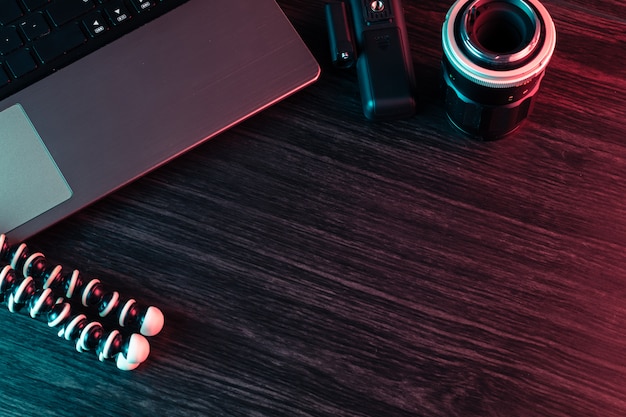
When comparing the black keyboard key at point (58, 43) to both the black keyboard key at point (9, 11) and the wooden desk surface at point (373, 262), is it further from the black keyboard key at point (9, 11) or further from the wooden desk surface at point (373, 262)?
the wooden desk surface at point (373, 262)

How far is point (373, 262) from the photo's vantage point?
0.62m

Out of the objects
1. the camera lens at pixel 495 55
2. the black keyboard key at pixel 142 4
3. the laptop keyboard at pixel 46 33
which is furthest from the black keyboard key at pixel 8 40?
the camera lens at pixel 495 55

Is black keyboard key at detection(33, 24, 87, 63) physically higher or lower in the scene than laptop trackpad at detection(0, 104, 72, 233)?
higher

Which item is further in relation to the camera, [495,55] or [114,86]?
[114,86]

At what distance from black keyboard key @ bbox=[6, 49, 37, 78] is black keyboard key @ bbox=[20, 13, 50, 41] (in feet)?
0.05

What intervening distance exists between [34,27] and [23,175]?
0.13 meters

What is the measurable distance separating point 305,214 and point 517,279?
0.19 meters

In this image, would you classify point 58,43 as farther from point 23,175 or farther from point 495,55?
point 495,55

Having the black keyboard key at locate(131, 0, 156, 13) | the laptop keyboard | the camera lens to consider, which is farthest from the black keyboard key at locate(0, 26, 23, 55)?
the camera lens

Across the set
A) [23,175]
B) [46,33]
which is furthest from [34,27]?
[23,175]

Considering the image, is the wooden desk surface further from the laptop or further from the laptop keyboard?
the laptop keyboard

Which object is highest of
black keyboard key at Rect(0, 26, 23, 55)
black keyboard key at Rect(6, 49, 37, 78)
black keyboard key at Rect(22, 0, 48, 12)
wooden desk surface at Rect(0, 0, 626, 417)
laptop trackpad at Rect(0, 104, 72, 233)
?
black keyboard key at Rect(22, 0, 48, 12)

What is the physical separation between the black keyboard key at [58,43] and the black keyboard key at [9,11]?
3cm

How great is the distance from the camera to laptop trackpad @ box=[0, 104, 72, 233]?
0.63 m
